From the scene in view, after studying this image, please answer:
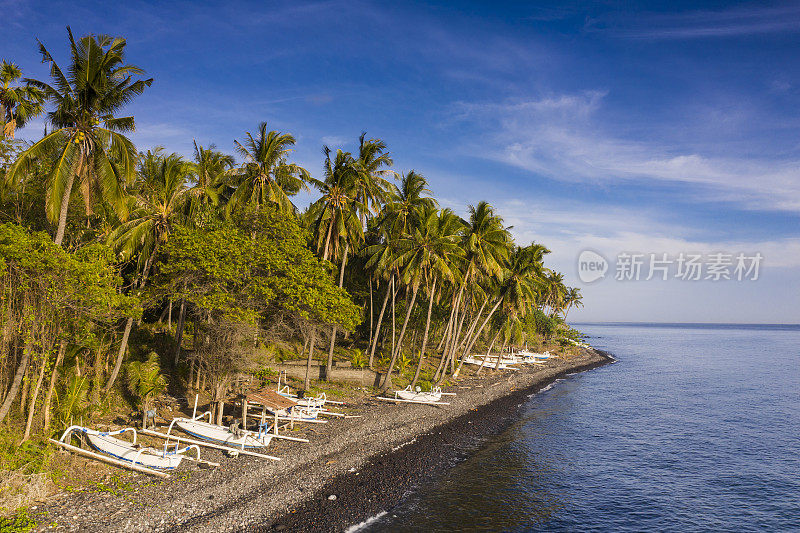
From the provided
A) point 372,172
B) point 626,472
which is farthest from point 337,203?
point 626,472

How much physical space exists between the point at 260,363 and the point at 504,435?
1545 centimetres

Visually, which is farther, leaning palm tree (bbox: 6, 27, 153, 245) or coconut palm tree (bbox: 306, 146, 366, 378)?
coconut palm tree (bbox: 306, 146, 366, 378)

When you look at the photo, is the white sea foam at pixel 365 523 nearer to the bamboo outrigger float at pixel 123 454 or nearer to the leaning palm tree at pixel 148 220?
the bamboo outrigger float at pixel 123 454

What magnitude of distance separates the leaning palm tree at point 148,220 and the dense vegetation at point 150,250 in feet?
0.26

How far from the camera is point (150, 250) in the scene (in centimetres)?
2236

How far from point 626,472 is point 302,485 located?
16249 millimetres

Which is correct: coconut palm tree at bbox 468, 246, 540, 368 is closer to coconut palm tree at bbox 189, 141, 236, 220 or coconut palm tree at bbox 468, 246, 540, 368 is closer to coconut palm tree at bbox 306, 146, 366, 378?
coconut palm tree at bbox 306, 146, 366, 378

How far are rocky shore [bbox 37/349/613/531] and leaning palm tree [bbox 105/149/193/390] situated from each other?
8.14 m

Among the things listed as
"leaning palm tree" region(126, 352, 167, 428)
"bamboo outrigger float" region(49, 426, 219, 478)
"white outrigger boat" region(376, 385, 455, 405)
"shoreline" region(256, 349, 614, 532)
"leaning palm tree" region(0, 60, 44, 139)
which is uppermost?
"leaning palm tree" region(0, 60, 44, 139)

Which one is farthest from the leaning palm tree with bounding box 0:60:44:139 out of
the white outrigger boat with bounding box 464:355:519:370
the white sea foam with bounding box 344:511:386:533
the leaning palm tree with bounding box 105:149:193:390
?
the white outrigger boat with bounding box 464:355:519:370

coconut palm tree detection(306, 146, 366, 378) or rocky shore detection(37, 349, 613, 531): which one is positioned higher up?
coconut palm tree detection(306, 146, 366, 378)

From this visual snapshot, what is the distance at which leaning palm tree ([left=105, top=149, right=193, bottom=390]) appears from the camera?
1989 centimetres

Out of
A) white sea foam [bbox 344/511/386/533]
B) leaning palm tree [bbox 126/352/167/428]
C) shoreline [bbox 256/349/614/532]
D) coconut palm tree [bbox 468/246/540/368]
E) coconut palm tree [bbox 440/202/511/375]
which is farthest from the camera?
coconut palm tree [bbox 468/246/540/368]

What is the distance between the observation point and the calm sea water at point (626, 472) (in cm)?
1680
